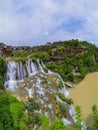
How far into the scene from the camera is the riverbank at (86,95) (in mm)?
20328

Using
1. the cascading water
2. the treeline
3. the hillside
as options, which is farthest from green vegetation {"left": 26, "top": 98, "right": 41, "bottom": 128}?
the treeline

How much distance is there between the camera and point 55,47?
33469 millimetres

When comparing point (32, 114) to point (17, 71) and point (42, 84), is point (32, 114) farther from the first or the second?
point (17, 71)

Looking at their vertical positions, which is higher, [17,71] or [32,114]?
[17,71]

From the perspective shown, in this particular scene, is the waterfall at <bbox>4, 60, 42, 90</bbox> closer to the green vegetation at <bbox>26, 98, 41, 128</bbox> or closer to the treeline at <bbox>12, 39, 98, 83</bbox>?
the green vegetation at <bbox>26, 98, 41, 128</bbox>

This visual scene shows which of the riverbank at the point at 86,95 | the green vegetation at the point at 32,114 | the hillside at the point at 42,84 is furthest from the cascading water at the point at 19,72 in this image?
the green vegetation at the point at 32,114

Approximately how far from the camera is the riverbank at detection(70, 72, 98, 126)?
2033 centimetres

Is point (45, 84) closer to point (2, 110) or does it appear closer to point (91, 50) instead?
point (2, 110)

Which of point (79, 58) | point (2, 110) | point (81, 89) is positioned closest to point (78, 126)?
point (2, 110)

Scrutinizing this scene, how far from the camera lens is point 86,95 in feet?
76.2

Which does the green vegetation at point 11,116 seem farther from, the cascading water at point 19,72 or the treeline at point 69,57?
the treeline at point 69,57

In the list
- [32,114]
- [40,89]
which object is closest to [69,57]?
[40,89]

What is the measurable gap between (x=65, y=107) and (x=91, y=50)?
1545cm

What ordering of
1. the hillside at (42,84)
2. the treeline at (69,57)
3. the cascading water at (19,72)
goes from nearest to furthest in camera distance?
the hillside at (42,84) → the cascading water at (19,72) → the treeline at (69,57)
